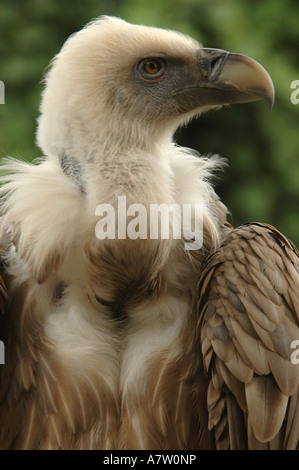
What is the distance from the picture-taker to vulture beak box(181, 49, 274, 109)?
8.82ft

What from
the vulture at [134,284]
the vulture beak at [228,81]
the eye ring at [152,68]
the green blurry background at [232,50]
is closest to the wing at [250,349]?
the vulture at [134,284]

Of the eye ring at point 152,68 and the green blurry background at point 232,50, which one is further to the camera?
the green blurry background at point 232,50

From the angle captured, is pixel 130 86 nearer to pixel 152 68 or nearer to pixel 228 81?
pixel 152 68

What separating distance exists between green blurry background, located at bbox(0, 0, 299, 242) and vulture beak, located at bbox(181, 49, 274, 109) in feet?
6.22

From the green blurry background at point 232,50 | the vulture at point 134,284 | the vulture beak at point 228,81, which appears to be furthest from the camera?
the green blurry background at point 232,50

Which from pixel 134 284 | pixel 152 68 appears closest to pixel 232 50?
pixel 152 68

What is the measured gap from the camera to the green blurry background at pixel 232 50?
479cm

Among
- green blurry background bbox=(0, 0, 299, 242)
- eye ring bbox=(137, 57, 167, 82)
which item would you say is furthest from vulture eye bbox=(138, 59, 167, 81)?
green blurry background bbox=(0, 0, 299, 242)

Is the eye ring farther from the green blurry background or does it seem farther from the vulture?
the green blurry background

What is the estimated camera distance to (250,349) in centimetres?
259

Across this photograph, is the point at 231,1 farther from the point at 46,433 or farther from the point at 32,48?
the point at 46,433

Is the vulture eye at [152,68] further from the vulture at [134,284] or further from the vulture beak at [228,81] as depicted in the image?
the vulture beak at [228,81]

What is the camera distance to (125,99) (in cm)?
273

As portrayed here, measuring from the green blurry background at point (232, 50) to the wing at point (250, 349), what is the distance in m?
2.20
